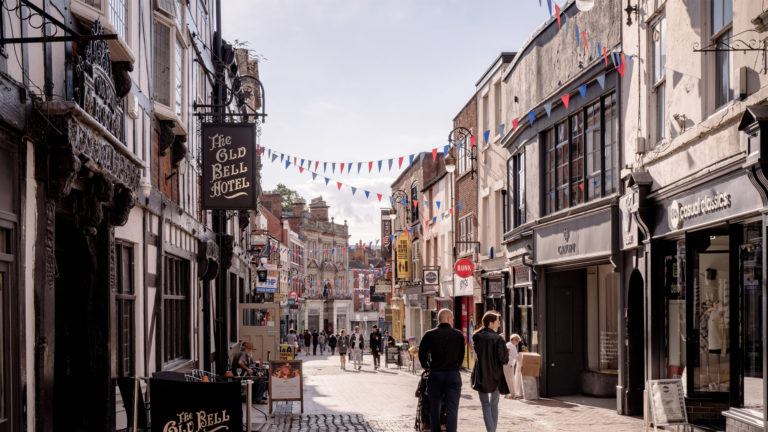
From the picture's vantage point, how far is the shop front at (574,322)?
19531 mm

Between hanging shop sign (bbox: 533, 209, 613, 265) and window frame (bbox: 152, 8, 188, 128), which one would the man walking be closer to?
hanging shop sign (bbox: 533, 209, 613, 265)

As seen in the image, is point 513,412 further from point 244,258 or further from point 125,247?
point 244,258

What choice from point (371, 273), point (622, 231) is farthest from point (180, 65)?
point (371, 273)

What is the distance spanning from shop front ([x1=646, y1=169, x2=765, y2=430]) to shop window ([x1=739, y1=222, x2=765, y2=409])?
1 centimetres

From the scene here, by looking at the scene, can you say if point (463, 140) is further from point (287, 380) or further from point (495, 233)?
point (287, 380)

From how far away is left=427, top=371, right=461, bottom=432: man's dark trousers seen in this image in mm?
11641

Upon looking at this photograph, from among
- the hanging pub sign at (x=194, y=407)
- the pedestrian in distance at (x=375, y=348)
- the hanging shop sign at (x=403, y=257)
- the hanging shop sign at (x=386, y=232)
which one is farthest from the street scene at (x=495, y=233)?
the hanging shop sign at (x=386, y=232)

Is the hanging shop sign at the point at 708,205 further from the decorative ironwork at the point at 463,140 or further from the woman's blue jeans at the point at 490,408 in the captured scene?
the decorative ironwork at the point at 463,140

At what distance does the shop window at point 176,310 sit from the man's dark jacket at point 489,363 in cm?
588

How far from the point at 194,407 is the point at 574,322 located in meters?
12.6

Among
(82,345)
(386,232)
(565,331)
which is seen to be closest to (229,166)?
(82,345)

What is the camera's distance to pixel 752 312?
35.1 ft

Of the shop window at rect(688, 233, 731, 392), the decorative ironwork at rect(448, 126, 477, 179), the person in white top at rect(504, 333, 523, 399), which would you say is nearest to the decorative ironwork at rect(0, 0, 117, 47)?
the shop window at rect(688, 233, 731, 392)

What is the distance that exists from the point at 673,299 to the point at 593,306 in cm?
622
